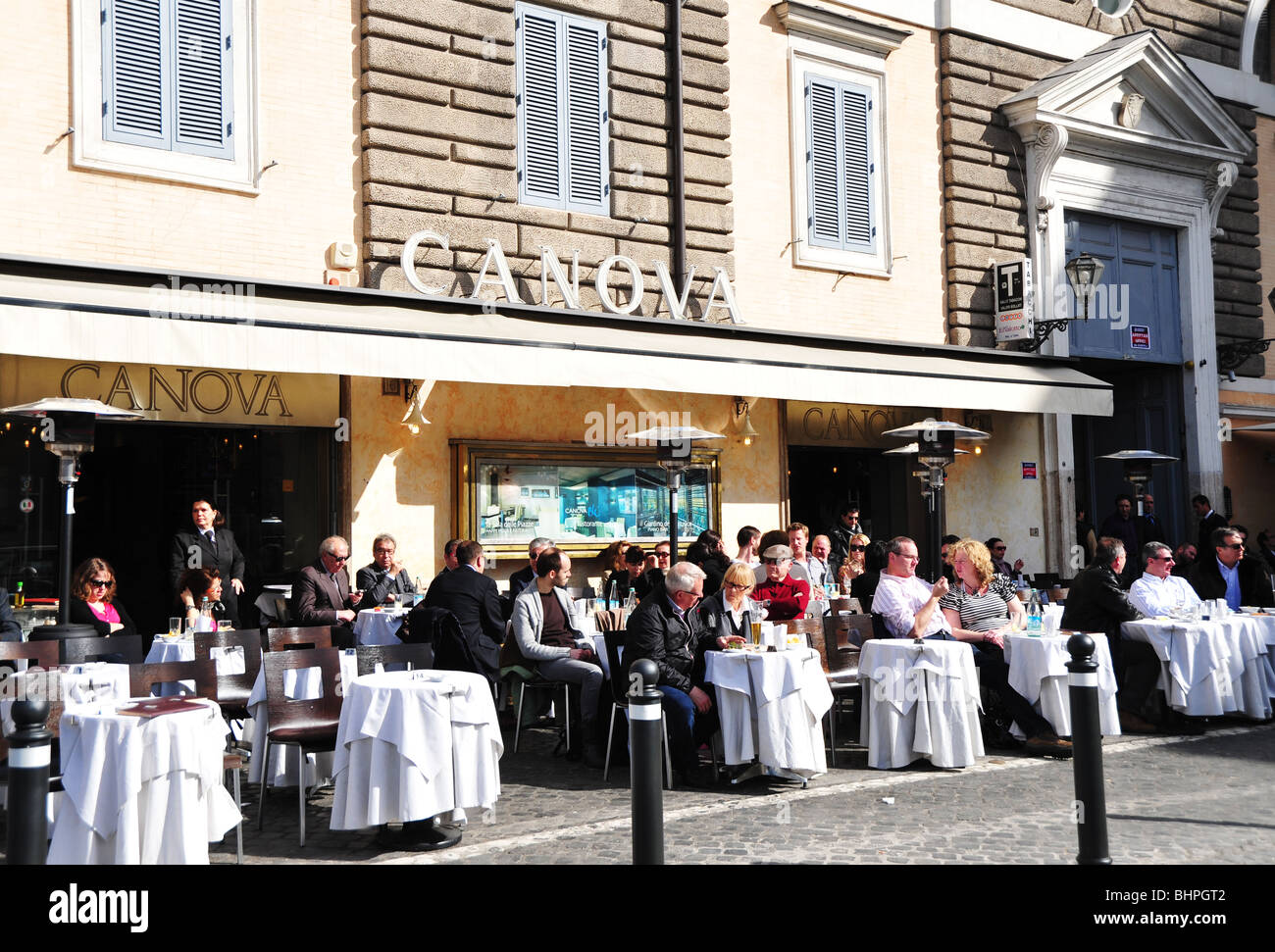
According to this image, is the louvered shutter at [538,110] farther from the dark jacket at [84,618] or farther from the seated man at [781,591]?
the dark jacket at [84,618]

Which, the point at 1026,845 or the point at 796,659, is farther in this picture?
the point at 796,659

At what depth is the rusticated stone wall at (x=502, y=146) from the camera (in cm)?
1083

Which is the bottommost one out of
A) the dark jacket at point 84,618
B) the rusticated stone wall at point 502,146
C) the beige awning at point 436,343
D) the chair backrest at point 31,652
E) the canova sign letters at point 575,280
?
the chair backrest at point 31,652

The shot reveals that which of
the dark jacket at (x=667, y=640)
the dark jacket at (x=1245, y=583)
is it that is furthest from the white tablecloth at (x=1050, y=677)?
the dark jacket at (x=1245, y=583)

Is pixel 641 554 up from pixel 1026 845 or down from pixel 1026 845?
up

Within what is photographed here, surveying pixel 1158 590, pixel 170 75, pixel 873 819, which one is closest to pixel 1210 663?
pixel 1158 590

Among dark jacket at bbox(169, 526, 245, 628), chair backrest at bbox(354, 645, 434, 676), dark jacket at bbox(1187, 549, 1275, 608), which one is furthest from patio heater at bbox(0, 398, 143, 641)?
dark jacket at bbox(1187, 549, 1275, 608)

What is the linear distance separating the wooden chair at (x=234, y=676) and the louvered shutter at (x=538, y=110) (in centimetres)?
564

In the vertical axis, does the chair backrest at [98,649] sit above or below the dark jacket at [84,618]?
below

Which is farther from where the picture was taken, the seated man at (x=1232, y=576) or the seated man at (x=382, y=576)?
the seated man at (x=1232, y=576)

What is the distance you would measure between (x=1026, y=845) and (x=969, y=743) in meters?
1.94

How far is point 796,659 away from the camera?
7.09m
